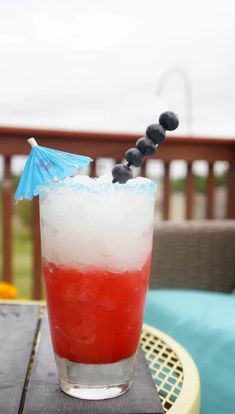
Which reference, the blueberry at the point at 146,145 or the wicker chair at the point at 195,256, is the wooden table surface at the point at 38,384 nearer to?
the blueberry at the point at 146,145

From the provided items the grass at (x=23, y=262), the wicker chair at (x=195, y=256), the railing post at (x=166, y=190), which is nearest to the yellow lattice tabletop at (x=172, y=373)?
the wicker chair at (x=195, y=256)

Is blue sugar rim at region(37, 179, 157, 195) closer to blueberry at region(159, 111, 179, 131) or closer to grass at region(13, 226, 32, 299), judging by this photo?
blueberry at region(159, 111, 179, 131)

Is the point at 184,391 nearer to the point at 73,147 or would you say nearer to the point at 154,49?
the point at 73,147

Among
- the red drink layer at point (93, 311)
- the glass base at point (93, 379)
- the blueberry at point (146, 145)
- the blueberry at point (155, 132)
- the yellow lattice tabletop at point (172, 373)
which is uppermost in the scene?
the blueberry at point (155, 132)

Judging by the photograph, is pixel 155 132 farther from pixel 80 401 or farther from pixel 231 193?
pixel 231 193

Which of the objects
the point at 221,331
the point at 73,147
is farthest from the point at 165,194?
the point at 221,331
